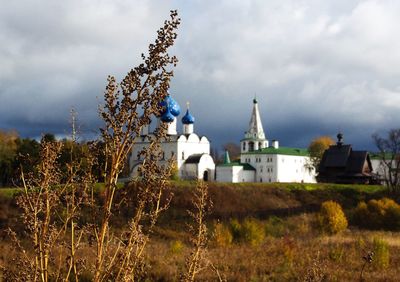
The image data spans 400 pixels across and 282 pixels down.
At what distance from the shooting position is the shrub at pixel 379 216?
28.9 meters

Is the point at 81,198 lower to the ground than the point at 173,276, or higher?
higher

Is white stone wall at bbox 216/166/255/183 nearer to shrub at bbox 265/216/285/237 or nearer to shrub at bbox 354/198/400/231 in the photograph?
shrub at bbox 265/216/285/237

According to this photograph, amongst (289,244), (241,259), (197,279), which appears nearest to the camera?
(197,279)

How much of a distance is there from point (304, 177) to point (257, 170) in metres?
8.93

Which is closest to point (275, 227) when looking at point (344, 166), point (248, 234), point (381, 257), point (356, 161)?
point (248, 234)

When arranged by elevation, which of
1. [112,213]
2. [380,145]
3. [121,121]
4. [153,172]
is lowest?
[112,213]

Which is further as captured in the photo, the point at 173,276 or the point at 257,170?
the point at 257,170

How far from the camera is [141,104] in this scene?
2.75 meters

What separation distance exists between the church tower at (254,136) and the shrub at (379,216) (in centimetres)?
3986

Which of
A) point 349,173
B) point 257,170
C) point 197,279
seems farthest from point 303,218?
point 257,170

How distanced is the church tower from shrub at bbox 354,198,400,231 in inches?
1569

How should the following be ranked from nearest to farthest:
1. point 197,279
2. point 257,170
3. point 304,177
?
point 197,279 → point 257,170 → point 304,177

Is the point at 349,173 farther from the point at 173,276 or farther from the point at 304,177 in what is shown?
the point at 173,276

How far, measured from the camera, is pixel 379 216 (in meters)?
29.3
